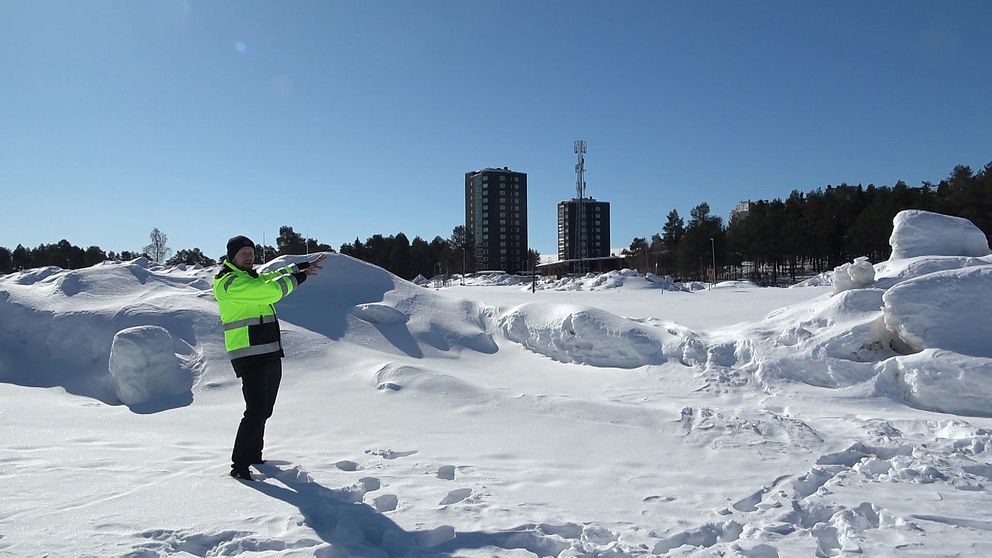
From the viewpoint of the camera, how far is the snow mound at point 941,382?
5957 millimetres

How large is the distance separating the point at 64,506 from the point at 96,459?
3.55 ft

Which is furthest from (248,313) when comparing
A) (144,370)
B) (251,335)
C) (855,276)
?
(855,276)

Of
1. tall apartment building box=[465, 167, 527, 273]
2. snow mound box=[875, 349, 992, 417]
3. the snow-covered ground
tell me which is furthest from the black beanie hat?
tall apartment building box=[465, 167, 527, 273]

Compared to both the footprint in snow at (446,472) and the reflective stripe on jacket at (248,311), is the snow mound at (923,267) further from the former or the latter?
the reflective stripe on jacket at (248,311)

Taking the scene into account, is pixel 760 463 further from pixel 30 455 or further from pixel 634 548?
pixel 30 455

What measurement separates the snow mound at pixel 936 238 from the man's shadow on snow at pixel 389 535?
448 inches

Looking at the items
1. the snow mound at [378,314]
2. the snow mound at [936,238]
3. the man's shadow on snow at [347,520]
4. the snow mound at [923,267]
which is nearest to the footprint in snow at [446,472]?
the man's shadow on snow at [347,520]

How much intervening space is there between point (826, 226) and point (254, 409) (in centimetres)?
4909

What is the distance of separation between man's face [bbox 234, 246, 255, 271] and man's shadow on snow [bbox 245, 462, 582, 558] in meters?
1.66

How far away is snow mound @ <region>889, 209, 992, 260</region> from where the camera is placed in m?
11.2

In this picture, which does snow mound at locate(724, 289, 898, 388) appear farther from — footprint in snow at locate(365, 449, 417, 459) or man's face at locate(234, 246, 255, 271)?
man's face at locate(234, 246, 255, 271)

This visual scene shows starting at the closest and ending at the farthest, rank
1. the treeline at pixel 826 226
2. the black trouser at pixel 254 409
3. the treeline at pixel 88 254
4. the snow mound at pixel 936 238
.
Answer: the black trouser at pixel 254 409, the snow mound at pixel 936 238, the treeline at pixel 826 226, the treeline at pixel 88 254

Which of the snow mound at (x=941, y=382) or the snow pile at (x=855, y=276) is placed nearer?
the snow mound at (x=941, y=382)

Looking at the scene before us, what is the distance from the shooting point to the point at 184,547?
2.81 metres
